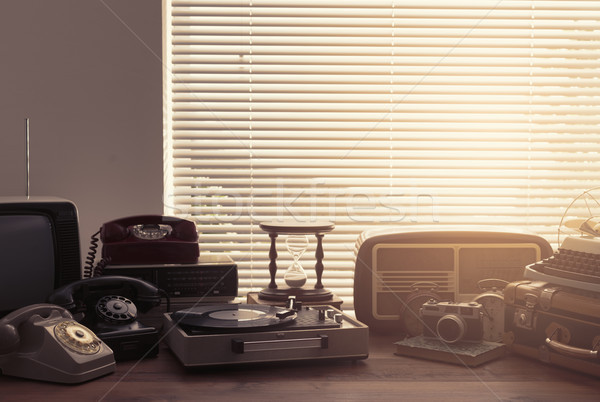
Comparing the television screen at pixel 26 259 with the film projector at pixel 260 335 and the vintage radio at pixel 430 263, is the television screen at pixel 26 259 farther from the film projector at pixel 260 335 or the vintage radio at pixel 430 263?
the vintage radio at pixel 430 263

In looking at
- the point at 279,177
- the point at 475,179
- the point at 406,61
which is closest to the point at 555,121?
the point at 475,179

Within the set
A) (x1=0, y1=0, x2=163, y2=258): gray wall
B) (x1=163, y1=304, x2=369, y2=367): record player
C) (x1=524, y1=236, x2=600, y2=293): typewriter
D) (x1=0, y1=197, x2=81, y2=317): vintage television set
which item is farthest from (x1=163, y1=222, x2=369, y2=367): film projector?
(x1=0, y1=0, x2=163, y2=258): gray wall

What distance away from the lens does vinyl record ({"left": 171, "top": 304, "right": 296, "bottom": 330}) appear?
1.13 metres

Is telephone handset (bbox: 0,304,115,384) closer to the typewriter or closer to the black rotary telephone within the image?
the black rotary telephone

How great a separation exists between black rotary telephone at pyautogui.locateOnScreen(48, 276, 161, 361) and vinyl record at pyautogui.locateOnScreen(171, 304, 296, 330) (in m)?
0.07

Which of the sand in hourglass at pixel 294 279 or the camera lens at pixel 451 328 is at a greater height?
the sand in hourglass at pixel 294 279

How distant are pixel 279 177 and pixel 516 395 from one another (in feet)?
3.36

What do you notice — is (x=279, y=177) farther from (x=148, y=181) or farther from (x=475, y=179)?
(x=475, y=179)

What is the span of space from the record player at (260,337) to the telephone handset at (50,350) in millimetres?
146

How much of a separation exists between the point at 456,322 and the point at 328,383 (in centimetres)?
31

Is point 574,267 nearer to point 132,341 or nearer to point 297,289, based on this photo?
point 297,289

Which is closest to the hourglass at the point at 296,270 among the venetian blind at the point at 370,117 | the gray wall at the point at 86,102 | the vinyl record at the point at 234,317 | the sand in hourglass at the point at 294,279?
the sand in hourglass at the point at 294,279

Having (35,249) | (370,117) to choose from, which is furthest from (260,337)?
(370,117)

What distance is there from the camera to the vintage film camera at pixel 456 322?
1.21 meters
